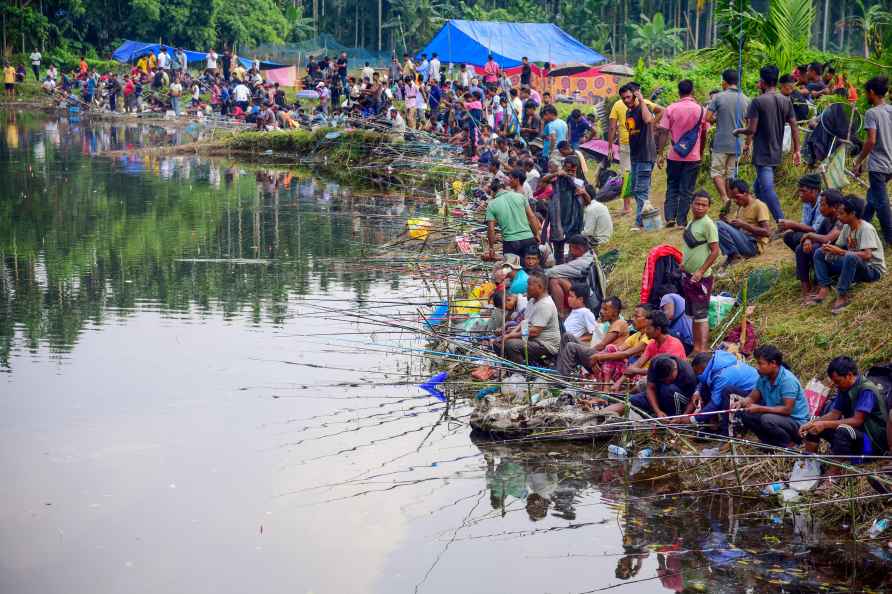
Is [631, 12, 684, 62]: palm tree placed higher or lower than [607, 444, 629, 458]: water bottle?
higher

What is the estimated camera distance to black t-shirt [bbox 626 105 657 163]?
13375 millimetres

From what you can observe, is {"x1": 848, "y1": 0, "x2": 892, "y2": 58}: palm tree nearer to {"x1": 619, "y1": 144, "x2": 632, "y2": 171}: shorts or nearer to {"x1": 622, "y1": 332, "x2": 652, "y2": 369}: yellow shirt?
{"x1": 619, "y1": 144, "x2": 632, "y2": 171}: shorts

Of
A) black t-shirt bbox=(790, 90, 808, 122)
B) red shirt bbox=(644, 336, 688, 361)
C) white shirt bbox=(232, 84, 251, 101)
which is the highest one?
white shirt bbox=(232, 84, 251, 101)

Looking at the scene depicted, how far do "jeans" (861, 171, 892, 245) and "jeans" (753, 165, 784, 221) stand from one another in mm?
1598

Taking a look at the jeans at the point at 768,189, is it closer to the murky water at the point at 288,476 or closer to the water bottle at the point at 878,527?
the murky water at the point at 288,476

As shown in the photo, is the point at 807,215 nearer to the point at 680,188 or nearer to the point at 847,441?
the point at 680,188

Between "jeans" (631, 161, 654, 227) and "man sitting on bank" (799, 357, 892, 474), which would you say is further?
"jeans" (631, 161, 654, 227)

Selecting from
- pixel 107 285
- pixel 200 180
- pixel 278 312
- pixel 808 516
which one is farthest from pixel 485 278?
pixel 200 180

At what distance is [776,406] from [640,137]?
6189 mm

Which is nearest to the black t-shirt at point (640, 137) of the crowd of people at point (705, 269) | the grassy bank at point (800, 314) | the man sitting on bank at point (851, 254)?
the crowd of people at point (705, 269)

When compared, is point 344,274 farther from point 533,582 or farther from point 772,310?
point 533,582

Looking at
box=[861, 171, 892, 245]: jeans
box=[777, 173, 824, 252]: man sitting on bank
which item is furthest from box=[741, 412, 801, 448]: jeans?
box=[861, 171, 892, 245]: jeans

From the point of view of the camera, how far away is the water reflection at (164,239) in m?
14.1

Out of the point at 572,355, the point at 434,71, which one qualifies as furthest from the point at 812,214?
the point at 434,71
